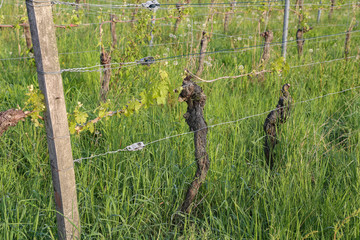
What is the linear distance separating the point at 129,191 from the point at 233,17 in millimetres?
6857

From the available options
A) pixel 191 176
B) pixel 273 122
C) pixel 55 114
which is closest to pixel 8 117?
pixel 55 114

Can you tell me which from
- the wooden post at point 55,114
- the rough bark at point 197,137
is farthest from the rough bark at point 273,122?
the wooden post at point 55,114

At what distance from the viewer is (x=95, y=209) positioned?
8.44ft

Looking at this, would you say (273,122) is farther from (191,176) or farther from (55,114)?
(55,114)

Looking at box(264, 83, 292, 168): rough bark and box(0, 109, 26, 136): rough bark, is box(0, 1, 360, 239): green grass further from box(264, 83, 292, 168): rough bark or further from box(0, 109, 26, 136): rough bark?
box(0, 109, 26, 136): rough bark

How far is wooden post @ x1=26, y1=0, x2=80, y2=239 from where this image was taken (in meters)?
1.82

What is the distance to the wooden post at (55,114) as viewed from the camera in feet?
5.97

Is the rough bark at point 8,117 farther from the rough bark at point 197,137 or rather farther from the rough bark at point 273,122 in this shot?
the rough bark at point 273,122

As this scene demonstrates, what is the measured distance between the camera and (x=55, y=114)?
1963mm

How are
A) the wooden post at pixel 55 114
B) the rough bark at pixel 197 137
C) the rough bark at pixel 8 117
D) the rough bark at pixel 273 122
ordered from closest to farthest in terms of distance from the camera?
the wooden post at pixel 55 114 < the rough bark at pixel 8 117 < the rough bark at pixel 197 137 < the rough bark at pixel 273 122

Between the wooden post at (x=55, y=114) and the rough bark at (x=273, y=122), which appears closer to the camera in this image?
the wooden post at (x=55, y=114)

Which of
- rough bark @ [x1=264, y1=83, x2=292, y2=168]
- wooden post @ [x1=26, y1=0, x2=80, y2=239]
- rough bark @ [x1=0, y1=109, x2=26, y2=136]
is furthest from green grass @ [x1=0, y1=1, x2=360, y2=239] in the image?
rough bark @ [x1=0, y1=109, x2=26, y2=136]

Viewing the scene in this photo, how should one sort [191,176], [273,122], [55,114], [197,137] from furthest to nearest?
[273,122] < [191,176] < [197,137] < [55,114]

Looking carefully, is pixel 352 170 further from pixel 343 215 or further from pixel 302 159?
pixel 343 215
